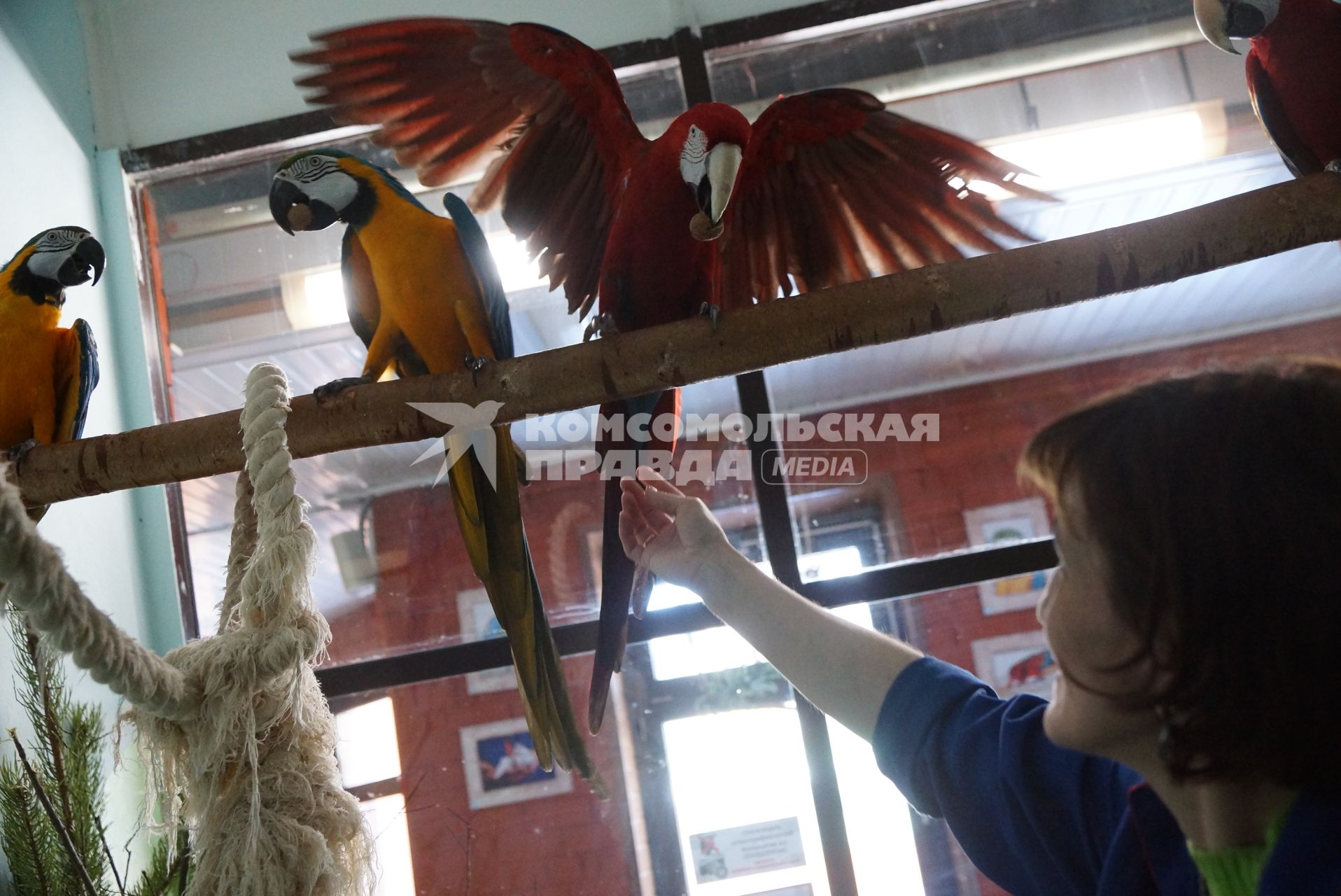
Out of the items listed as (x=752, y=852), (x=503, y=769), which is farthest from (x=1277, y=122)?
(x=503, y=769)

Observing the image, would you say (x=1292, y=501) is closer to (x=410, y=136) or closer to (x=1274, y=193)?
(x=1274, y=193)

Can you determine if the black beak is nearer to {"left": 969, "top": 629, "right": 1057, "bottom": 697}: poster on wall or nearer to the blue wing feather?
{"left": 969, "top": 629, "right": 1057, "bottom": 697}: poster on wall

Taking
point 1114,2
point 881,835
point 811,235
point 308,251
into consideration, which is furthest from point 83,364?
point 1114,2

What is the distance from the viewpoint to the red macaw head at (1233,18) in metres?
1.33

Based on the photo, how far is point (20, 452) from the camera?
120 cm

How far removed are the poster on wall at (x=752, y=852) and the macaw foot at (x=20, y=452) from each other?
1.40 metres

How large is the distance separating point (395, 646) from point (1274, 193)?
1.79 metres

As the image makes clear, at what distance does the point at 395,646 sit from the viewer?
1.91 metres

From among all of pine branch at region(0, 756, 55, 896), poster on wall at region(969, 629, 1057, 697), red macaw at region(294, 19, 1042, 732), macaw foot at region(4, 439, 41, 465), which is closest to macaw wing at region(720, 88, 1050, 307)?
red macaw at region(294, 19, 1042, 732)

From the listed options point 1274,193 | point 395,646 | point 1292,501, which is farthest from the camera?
point 395,646

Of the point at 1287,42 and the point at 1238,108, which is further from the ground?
the point at 1238,108

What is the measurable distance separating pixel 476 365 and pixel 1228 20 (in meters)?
1.33
